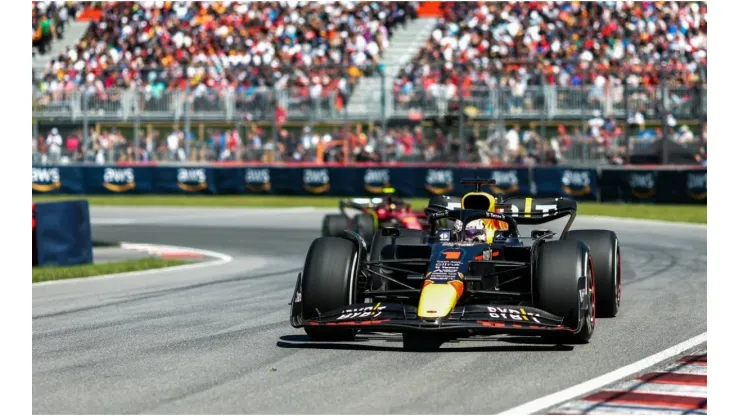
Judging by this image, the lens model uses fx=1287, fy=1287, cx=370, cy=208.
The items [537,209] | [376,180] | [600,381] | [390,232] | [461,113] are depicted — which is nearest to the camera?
[600,381]

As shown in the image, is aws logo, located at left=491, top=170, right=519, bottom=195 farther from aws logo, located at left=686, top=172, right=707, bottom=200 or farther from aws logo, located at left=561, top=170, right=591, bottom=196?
aws logo, located at left=686, top=172, right=707, bottom=200

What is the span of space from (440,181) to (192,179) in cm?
759

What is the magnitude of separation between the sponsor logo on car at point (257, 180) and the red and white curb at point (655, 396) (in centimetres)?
2779

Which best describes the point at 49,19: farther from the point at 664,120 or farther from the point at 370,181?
the point at 664,120

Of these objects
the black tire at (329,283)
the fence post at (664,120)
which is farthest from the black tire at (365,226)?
the fence post at (664,120)

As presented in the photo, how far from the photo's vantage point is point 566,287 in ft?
30.1

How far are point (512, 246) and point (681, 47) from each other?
24936 mm

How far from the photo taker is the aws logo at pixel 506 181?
A: 3216 centimetres

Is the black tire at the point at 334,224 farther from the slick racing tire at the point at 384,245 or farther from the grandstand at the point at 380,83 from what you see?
the grandstand at the point at 380,83

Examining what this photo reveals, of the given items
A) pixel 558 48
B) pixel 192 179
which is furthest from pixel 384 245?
pixel 192 179

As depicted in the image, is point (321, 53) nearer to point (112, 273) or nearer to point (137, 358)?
point (112, 273)

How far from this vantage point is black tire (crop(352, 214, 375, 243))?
18.4 m

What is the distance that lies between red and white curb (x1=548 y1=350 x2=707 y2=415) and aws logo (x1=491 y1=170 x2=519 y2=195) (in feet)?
78.1

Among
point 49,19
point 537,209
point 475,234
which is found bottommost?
point 475,234
